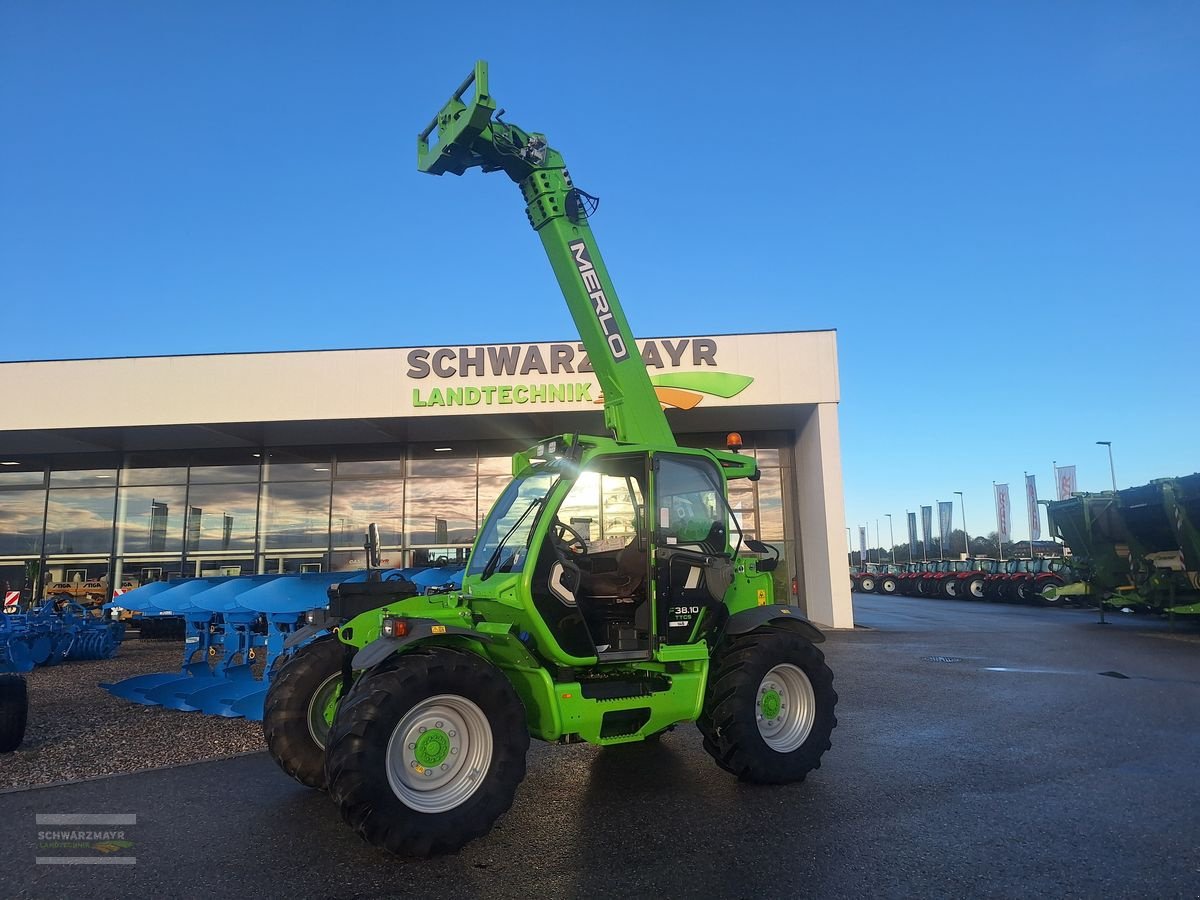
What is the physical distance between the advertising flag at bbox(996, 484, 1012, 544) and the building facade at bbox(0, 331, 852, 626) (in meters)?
35.7

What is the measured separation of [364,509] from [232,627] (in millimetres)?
9800

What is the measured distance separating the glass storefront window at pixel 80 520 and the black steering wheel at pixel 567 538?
20.9 m

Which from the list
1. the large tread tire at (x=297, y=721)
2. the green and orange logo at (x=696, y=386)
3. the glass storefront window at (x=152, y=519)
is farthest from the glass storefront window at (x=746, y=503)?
the large tread tire at (x=297, y=721)

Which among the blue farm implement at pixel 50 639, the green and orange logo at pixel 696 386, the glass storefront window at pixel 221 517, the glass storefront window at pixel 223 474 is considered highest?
the green and orange logo at pixel 696 386

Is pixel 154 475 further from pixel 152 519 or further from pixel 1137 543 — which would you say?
pixel 1137 543

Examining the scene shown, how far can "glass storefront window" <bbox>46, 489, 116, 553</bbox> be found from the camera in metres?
21.5

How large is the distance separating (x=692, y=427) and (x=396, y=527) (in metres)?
8.44

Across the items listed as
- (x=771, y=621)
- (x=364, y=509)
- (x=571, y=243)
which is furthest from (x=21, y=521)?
(x=771, y=621)

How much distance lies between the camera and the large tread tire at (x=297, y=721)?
17.7 feet

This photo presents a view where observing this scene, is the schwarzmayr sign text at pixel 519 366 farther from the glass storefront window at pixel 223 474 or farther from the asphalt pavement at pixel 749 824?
the asphalt pavement at pixel 749 824

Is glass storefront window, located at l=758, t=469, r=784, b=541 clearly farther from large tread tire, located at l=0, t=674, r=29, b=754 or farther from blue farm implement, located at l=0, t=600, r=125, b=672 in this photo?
large tread tire, located at l=0, t=674, r=29, b=754

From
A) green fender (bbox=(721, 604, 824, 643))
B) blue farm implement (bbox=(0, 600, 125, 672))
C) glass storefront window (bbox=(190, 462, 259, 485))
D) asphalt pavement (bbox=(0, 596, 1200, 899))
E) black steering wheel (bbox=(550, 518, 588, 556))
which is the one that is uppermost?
glass storefront window (bbox=(190, 462, 259, 485))

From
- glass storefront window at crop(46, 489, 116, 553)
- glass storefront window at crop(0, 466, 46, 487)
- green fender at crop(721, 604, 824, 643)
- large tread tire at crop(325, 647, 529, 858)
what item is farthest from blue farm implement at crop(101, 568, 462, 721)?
glass storefront window at crop(0, 466, 46, 487)

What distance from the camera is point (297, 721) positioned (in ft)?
17.9
